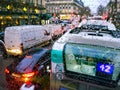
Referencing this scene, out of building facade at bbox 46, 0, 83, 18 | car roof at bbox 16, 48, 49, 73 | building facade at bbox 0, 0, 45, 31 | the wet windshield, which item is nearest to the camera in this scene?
the wet windshield

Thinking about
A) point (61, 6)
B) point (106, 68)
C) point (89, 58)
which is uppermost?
point (61, 6)

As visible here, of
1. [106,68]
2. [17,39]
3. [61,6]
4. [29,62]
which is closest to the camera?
[106,68]

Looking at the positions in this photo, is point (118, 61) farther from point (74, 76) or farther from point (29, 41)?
point (29, 41)

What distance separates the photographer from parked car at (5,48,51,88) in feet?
31.1

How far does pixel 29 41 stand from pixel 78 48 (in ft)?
49.4

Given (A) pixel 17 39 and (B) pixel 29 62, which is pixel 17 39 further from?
(B) pixel 29 62

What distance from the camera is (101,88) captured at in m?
4.93

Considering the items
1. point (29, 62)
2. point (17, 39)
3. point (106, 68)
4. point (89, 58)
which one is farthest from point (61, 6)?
point (106, 68)

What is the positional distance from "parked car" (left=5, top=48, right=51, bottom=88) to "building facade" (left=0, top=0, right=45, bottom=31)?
3182 centimetres

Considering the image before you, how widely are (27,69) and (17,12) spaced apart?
126 feet

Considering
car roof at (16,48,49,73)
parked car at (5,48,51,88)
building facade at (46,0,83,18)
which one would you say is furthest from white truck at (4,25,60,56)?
building facade at (46,0,83,18)

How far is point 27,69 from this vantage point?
31.8ft

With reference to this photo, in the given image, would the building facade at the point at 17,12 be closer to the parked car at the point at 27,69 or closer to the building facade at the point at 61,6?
the parked car at the point at 27,69

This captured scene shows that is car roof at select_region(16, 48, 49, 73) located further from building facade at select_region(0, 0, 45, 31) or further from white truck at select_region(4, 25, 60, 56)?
building facade at select_region(0, 0, 45, 31)
